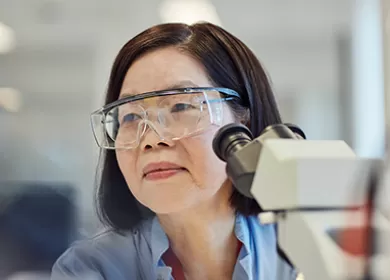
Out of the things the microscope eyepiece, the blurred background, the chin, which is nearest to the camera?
the microscope eyepiece

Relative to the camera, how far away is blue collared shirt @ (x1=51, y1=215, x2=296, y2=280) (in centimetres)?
81

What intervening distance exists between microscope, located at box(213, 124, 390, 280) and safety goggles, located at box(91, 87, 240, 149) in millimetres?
294

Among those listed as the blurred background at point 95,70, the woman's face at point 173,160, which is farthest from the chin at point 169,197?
the blurred background at point 95,70

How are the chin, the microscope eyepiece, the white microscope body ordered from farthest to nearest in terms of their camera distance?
the chin < the microscope eyepiece < the white microscope body

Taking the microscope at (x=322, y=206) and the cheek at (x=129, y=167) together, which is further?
the cheek at (x=129, y=167)

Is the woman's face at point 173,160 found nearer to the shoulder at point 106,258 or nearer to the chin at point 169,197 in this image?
the chin at point 169,197

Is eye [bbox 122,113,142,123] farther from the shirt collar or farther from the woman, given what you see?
the shirt collar

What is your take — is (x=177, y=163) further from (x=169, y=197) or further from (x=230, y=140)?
(x=230, y=140)

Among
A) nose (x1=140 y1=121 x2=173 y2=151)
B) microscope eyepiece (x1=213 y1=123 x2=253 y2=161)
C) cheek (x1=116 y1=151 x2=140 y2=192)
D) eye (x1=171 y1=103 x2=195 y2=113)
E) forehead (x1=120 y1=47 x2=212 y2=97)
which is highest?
forehead (x1=120 y1=47 x2=212 y2=97)

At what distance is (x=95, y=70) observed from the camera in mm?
1318

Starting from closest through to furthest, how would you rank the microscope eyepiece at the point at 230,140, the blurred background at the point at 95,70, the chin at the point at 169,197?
the microscope eyepiece at the point at 230,140 < the chin at the point at 169,197 < the blurred background at the point at 95,70

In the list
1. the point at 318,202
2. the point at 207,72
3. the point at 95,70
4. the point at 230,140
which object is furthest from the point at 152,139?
the point at 95,70

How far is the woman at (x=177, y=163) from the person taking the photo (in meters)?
0.75

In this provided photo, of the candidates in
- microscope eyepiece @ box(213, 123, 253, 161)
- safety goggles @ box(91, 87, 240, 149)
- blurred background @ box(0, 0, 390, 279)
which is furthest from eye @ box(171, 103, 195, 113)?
blurred background @ box(0, 0, 390, 279)
